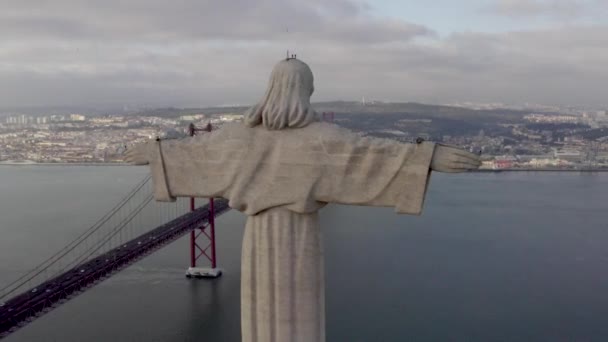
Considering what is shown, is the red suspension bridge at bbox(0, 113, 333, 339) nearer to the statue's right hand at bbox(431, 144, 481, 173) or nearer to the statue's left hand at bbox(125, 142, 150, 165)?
the statue's left hand at bbox(125, 142, 150, 165)

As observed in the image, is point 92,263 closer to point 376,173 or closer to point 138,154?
point 138,154

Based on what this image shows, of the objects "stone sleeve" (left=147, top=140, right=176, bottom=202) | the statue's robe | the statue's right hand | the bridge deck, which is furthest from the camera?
the bridge deck

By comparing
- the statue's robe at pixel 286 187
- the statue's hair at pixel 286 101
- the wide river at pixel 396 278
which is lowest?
the wide river at pixel 396 278

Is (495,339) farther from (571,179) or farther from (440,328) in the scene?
(571,179)

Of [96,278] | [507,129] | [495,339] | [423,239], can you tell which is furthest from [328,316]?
[507,129]

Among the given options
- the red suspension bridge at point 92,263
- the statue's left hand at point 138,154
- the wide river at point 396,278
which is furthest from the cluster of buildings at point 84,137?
the statue's left hand at point 138,154

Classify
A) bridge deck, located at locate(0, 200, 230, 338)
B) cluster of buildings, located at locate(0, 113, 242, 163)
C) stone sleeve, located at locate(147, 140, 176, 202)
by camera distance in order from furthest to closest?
cluster of buildings, located at locate(0, 113, 242, 163) → bridge deck, located at locate(0, 200, 230, 338) → stone sleeve, located at locate(147, 140, 176, 202)

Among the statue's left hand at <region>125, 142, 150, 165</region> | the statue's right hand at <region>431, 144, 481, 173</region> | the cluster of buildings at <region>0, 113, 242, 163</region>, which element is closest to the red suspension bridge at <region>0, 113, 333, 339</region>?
the statue's left hand at <region>125, 142, 150, 165</region>

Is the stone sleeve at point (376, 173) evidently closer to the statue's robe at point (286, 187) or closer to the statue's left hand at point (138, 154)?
the statue's robe at point (286, 187)
